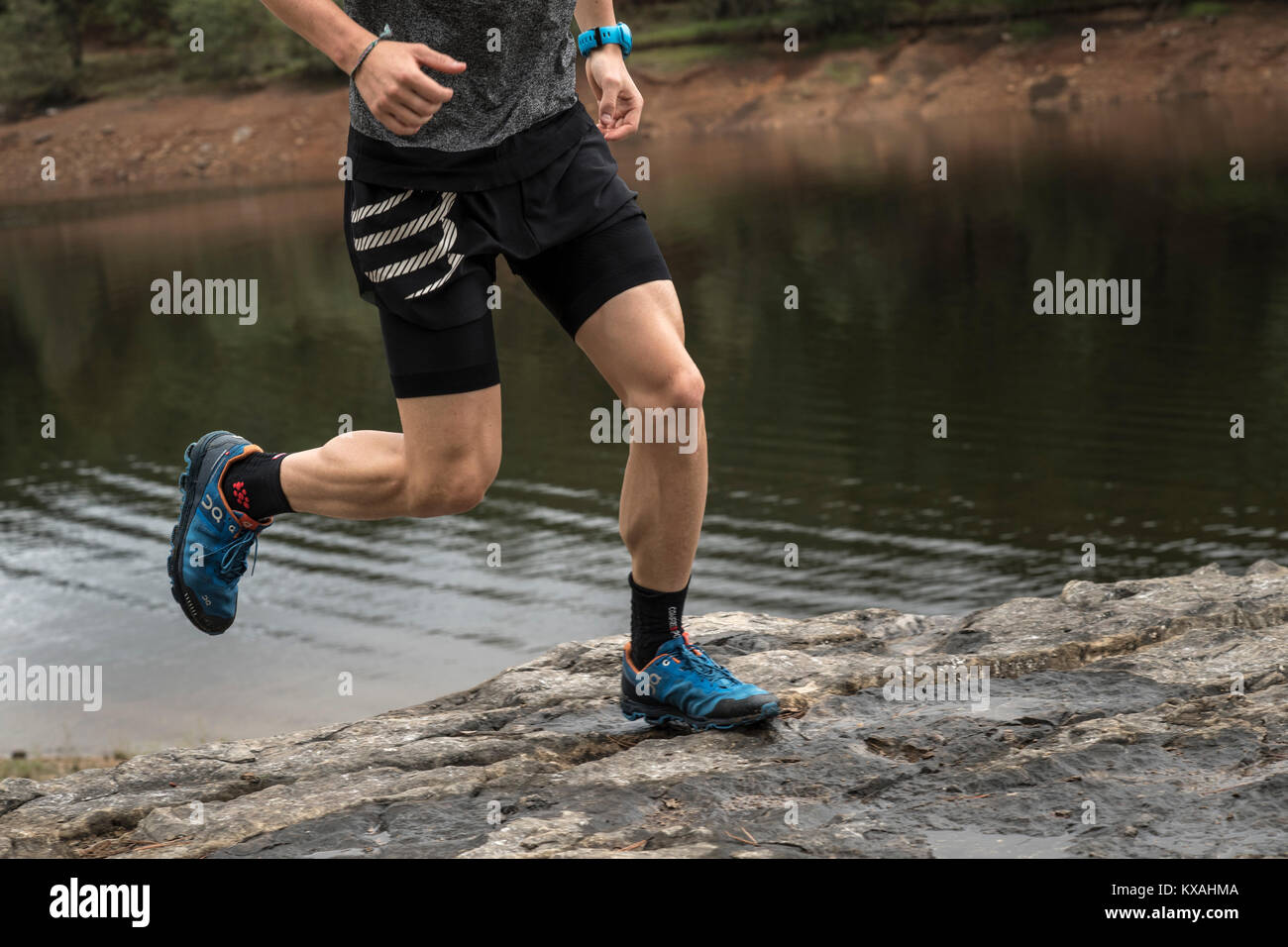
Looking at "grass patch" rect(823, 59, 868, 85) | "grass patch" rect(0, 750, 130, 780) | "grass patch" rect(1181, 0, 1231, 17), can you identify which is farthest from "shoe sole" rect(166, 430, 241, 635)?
"grass patch" rect(823, 59, 868, 85)

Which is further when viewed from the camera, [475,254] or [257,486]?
[257,486]

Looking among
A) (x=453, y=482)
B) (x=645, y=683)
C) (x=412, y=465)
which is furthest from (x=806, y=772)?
(x=412, y=465)

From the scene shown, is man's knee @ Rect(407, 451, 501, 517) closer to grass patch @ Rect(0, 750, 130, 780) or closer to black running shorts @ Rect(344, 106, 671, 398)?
black running shorts @ Rect(344, 106, 671, 398)

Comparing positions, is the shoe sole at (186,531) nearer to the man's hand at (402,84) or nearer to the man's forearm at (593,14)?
the man's hand at (402,84)

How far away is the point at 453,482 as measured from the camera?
3.75 meters


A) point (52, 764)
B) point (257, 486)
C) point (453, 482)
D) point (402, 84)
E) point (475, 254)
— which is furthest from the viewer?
point (52, 764)

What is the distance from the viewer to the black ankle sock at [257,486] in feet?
13.5

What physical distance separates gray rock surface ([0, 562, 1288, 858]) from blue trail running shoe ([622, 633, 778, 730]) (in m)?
0.06

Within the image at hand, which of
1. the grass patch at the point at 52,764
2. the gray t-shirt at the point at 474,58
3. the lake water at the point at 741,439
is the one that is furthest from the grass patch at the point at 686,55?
the gray t-shirt at the point at 474,58

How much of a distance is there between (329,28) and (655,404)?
3.78ft

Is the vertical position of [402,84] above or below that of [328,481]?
above

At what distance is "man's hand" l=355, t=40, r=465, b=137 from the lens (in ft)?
10.5

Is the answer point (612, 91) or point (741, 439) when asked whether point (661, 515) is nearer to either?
point (612, 91)

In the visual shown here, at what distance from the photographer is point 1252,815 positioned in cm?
312
